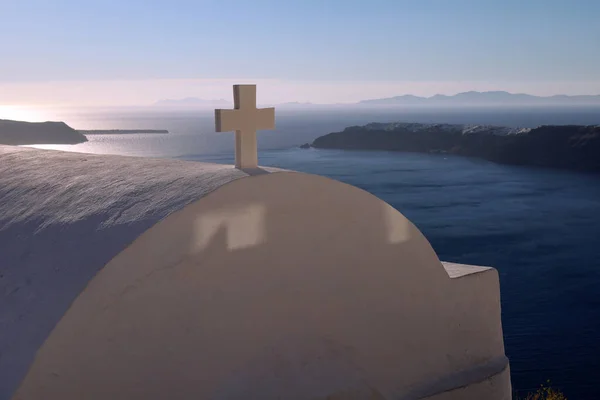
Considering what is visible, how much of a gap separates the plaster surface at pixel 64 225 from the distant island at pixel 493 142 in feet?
191

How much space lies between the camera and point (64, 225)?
3.75 m

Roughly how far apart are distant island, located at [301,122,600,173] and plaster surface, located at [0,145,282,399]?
58231 mm

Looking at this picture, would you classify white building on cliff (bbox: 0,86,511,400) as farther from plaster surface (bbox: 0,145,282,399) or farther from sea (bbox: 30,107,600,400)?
sea (bbox: 30,107,600,400)

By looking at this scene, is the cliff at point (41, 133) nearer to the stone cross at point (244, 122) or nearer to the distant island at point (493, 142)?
the distant island at point (493, 142)

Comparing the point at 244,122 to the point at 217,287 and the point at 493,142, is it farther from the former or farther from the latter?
the point at 493,142

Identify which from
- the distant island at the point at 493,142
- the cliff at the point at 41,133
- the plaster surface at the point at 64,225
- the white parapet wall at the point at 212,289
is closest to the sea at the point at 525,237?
the distant island at the point at 493,142

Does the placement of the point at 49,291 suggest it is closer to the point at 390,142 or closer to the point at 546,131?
the point at 546,131

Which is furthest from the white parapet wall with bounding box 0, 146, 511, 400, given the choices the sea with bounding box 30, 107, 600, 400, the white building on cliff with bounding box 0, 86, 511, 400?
the sea with bounding box 30, 107, 600, 400

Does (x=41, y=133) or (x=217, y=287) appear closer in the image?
(x=217, y=287)

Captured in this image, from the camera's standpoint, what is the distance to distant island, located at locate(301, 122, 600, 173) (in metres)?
59.7

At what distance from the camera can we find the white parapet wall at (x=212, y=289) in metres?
3.31

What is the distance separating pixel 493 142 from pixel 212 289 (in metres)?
70.3

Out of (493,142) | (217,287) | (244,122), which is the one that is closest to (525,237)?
(244,122)

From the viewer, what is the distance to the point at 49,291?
3365 mm
